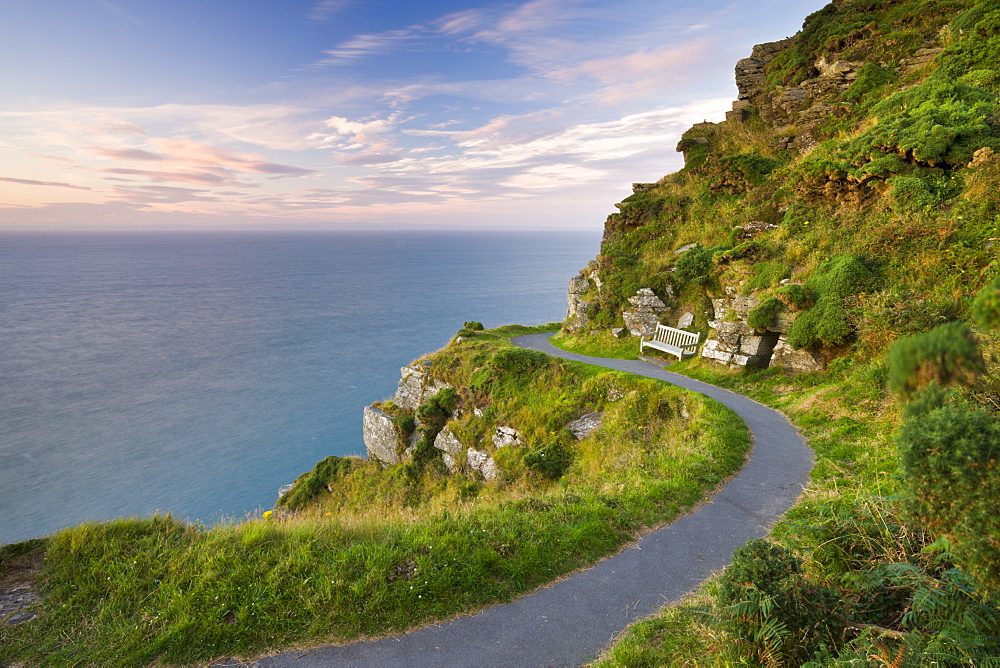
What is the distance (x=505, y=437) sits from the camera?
17.4m

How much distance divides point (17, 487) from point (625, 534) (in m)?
49.3

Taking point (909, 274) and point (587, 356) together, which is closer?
point (909, 274)

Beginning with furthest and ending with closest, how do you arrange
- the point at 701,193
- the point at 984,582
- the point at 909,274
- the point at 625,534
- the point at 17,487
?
the point at 17,487
the point at 701,193
the point at 909,274
the point at 625,534
the point at 984,582

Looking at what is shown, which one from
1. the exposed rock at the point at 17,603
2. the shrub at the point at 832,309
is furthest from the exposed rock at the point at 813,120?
the exposed rock at the point at 17,603

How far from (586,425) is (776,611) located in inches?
466

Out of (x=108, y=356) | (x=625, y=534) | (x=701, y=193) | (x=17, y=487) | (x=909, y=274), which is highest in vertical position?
(x=701, y=193)

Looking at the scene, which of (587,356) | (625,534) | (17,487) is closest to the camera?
(625,534)

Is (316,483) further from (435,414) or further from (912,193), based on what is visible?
(912,193)

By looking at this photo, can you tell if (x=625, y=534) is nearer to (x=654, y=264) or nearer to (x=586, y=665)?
(x=586, y=665)

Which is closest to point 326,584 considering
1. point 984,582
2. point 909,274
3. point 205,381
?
point 984,582

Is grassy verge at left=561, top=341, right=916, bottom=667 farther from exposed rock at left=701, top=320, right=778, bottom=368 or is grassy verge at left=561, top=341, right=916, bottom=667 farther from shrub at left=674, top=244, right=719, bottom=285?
shrub at left=674, top=244, right=719, bottom=285

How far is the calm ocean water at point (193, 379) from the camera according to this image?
35.1 meters

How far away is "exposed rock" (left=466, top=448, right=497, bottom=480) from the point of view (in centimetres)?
1705

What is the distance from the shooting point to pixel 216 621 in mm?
5086
